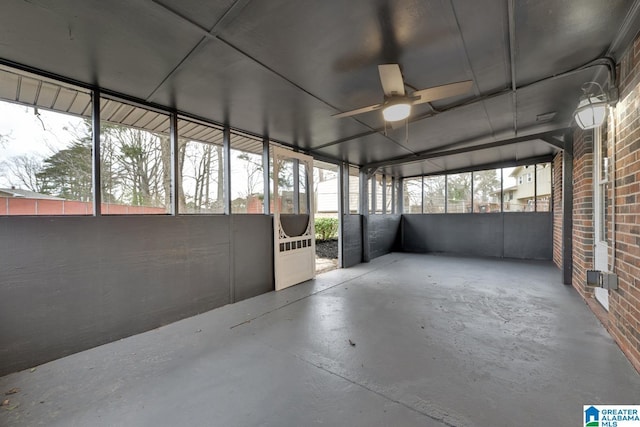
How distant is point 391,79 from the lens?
229 centimetres

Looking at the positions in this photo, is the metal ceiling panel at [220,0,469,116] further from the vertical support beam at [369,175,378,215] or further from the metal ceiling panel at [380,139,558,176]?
the vertical support beam at [369,175,378,215]

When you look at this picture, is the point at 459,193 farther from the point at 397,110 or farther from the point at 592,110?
the point at 397,110

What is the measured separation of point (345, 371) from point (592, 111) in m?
3.48

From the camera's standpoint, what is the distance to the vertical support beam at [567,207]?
14.5 feet

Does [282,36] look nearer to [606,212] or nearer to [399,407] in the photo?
[399,407]

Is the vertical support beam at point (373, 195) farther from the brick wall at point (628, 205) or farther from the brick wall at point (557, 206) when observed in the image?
the brick wall at point (628, 205)

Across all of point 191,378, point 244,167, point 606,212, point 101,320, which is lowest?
point 191,378

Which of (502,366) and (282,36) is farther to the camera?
(502,366)

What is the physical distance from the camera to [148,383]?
205 cm

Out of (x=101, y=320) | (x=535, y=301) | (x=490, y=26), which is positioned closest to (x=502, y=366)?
(x=535, y=301)

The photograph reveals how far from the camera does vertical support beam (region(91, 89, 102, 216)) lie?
2707mm

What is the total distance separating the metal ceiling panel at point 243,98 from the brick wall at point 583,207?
3154 mm

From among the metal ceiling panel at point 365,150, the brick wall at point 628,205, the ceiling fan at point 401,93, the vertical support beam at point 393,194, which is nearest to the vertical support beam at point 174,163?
the ceiling fan at point 401,93

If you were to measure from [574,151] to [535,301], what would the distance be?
2.66 meters
